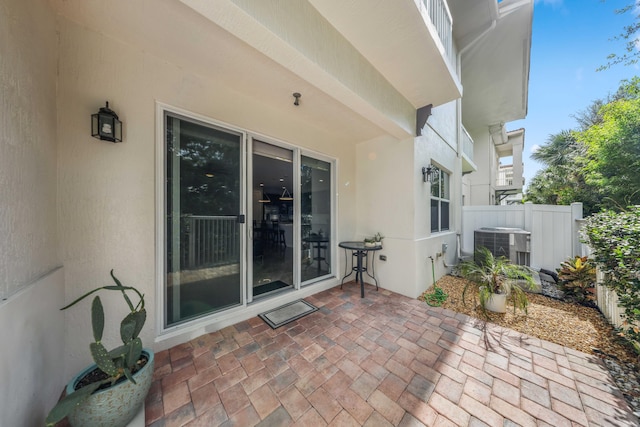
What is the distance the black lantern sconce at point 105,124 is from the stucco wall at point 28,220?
23 centimetres

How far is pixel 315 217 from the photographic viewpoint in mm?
3906

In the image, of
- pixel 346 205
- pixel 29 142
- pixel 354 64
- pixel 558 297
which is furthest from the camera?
pixel 346 205

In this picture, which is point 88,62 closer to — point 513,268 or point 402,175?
point 402,175

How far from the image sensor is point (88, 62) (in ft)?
6.03

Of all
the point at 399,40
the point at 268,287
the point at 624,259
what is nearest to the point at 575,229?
the point at 624,259

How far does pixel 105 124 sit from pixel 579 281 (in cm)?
671

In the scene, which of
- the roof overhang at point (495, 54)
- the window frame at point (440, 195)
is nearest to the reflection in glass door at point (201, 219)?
the window frame at point (440, 195)

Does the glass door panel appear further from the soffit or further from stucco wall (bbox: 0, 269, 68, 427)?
stucco wall (bbox: 0, 269, 68, 427)

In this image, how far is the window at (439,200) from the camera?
461 cm

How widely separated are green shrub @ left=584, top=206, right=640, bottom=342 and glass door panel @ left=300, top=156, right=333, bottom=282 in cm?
348

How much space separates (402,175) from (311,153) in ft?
5.61

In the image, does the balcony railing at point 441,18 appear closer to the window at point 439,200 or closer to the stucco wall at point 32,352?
the window at point 439,200

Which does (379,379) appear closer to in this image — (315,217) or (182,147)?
(315,217)

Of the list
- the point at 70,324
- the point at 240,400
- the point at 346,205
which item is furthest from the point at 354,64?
Result: the point at 70,324
